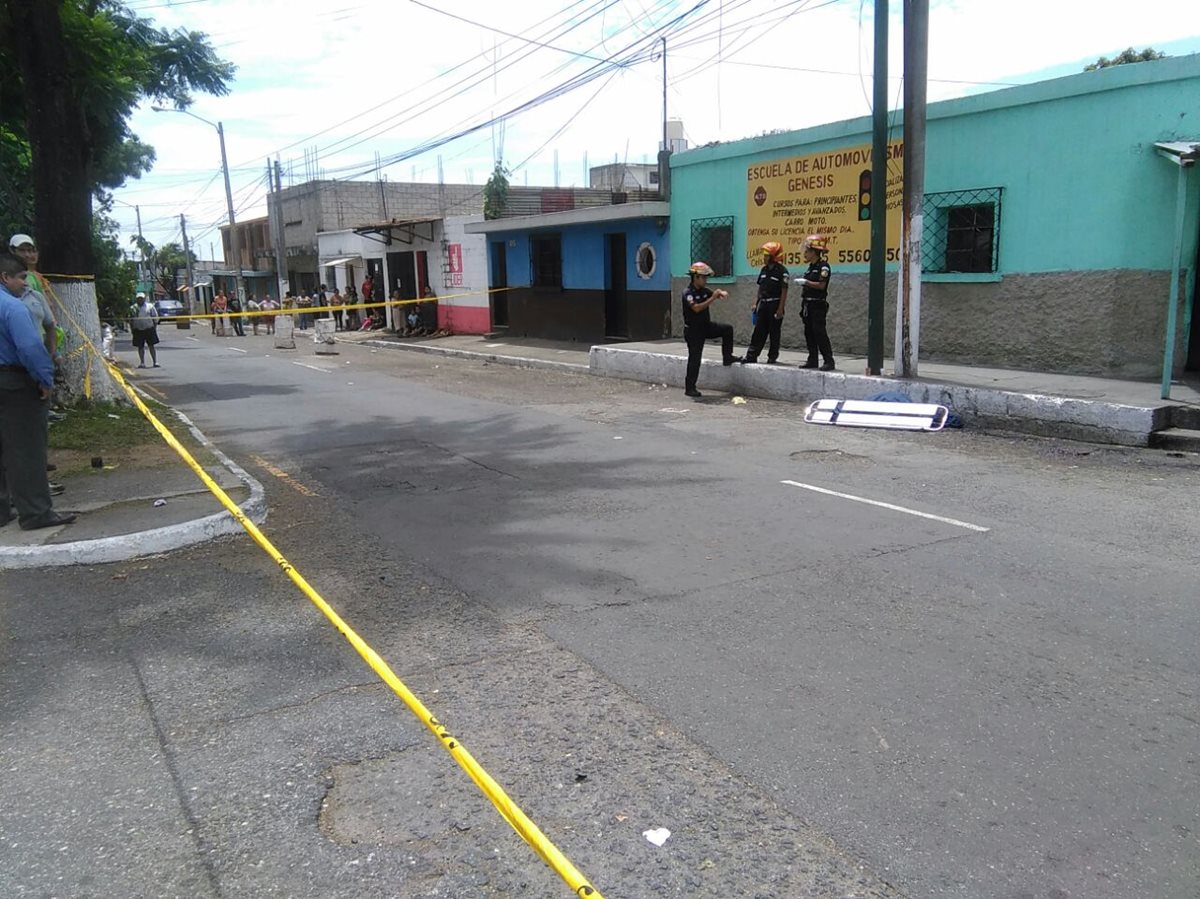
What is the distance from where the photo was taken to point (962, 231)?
42.3 ft

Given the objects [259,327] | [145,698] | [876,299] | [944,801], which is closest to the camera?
[944,801]

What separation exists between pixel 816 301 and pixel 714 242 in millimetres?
5429

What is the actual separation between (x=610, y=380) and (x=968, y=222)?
6.41 meters

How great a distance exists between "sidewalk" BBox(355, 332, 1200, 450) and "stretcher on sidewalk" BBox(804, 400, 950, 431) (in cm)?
33

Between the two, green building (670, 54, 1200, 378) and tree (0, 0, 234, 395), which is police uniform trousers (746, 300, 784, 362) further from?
tree (0, 0, 234, 395)

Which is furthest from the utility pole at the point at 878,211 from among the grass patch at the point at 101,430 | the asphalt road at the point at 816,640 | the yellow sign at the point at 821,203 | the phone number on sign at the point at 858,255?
the grass patch at the point at 101,430

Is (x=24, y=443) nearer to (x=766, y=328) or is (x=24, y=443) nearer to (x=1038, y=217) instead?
(x=766, y=328)

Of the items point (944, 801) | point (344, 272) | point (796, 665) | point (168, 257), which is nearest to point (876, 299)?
point (796, 665)

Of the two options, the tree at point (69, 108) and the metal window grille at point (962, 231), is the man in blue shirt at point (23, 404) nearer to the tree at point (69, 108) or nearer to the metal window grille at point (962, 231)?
the tree at point (69, 108)

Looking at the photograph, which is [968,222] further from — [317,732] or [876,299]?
[317,732]

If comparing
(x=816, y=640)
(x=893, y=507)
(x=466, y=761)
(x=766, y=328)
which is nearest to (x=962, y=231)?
(x=766, y=328)

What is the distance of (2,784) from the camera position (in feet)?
11.1

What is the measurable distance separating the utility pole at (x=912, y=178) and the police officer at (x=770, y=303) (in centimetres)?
187

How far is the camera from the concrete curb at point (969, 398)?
352 inches
